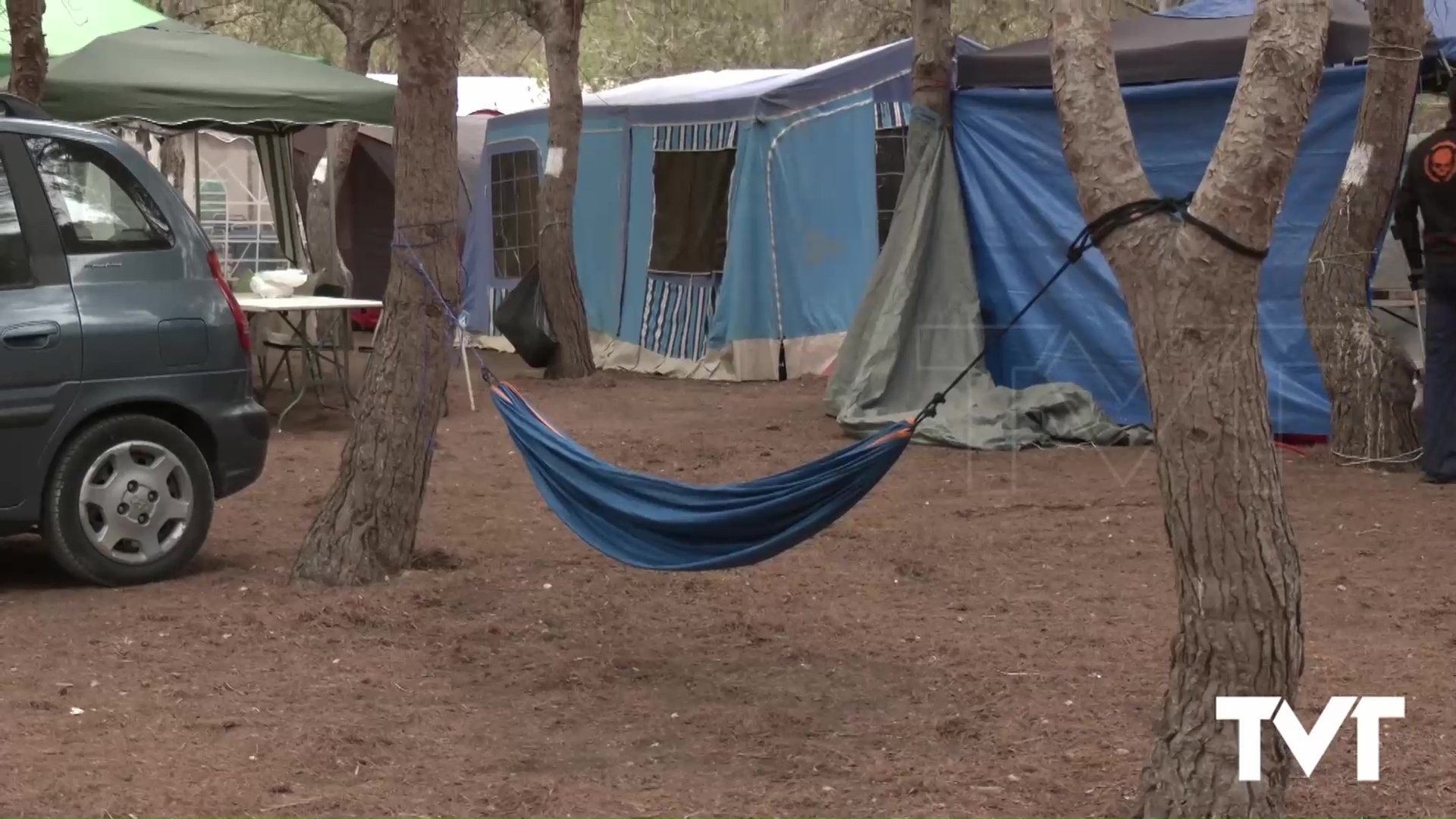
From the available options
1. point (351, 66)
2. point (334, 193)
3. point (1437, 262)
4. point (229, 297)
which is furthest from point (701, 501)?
point (351, 66)

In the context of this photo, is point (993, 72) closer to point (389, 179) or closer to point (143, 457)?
point (143, 457)

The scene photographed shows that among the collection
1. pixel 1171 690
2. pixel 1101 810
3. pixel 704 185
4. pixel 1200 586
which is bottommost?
pixel 1101 810

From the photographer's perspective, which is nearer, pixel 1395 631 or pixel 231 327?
pixel 1395 631

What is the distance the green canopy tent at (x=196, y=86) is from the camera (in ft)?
32.7

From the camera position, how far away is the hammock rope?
4.48m

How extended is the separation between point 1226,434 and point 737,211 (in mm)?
9384

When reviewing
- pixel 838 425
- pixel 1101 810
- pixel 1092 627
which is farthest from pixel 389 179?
pixel 1101 810

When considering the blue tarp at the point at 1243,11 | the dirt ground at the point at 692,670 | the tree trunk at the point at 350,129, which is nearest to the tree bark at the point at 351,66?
the tree trunk at the point at 350,129

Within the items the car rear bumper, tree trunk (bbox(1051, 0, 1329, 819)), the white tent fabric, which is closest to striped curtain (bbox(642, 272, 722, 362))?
the car rear bumper

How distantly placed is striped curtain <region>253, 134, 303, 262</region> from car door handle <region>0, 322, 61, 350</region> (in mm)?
6843

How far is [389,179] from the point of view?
18844mm

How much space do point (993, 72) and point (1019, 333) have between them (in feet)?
5.05

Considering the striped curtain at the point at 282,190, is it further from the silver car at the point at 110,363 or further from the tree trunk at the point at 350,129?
the silver car at the point at 110,363

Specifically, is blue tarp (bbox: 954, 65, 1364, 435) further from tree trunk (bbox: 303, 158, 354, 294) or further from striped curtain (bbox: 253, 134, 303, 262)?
tree trunk (bbox: 303, 158, 354, 294)
